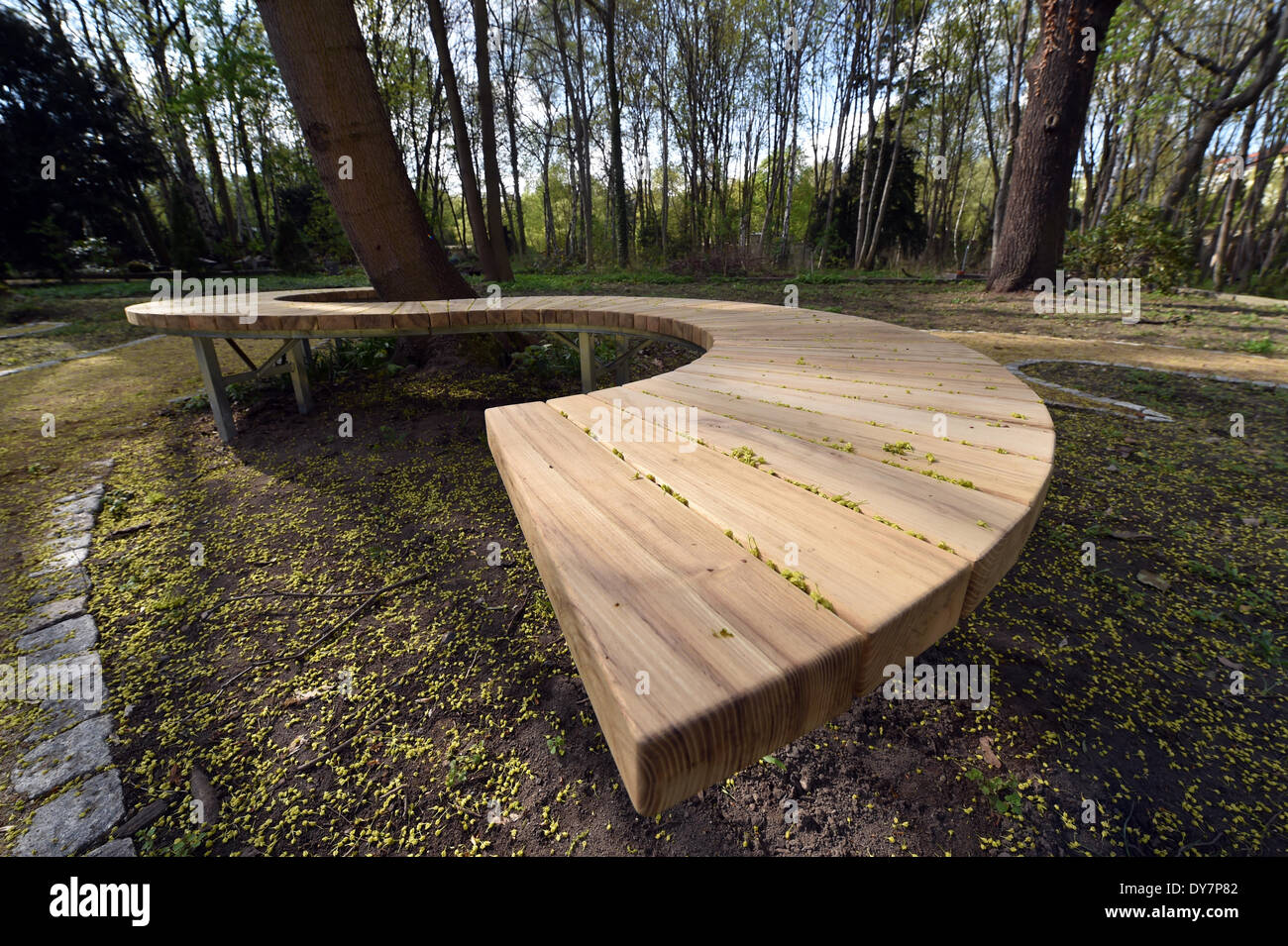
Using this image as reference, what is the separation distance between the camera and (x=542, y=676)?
5.55 feet

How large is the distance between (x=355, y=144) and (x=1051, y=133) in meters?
7.24

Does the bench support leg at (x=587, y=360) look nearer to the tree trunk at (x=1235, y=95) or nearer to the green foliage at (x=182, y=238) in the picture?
the tree trunk at (x=1235, y=95)

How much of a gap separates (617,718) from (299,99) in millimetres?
4717

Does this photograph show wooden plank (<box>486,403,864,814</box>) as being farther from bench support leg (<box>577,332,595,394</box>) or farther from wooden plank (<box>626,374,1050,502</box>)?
bench support leg (<box>577,332,595,394</box>)

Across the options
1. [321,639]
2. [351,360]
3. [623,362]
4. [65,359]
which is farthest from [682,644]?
[65,359]

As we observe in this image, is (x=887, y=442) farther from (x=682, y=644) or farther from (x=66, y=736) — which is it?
(x=66, y=736)

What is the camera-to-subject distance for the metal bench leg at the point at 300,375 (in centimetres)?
380

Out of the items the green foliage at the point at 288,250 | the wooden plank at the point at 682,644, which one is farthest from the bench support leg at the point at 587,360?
the green foliage at the point at 288,250

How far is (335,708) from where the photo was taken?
5.15 ft

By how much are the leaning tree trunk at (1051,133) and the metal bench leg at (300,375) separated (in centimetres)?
786

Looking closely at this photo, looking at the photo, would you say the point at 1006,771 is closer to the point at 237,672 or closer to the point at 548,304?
the point at 237,672
